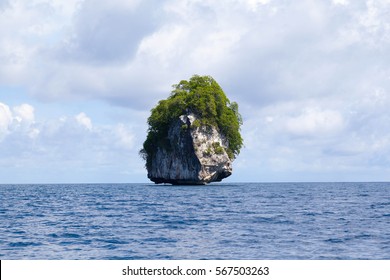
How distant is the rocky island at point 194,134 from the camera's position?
83.0m

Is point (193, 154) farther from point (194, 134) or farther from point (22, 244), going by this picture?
point (22, 244)

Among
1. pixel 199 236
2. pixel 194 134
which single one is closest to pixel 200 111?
pixel 194 134

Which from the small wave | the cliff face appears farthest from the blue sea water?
the cliff face

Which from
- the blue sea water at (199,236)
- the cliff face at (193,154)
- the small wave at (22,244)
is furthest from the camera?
the cliff face at (193,154)

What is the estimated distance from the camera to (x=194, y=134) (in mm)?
82438

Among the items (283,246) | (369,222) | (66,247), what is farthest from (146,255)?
(369,222)

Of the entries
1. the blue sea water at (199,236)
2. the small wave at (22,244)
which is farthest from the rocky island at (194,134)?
the small wave at (22,244)

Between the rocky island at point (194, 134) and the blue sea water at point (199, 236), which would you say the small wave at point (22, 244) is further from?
the rocky island at point (194, 134)

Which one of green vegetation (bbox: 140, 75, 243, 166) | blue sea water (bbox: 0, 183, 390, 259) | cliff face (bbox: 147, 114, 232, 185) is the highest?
green vegetation (bbox: 140, 75, 243, 166)

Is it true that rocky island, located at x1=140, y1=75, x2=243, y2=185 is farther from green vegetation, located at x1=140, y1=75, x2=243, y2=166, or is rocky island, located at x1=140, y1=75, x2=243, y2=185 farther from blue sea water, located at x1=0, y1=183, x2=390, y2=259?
blue sea water, located at x1=0, y1=183, x2=390, y2=259

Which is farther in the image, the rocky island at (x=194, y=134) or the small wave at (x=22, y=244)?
the rocky island at (x=194, y=134)

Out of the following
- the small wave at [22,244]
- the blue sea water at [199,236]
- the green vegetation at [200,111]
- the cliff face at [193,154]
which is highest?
the green vegetation at [200,111]

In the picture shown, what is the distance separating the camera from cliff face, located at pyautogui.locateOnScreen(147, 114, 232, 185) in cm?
8281

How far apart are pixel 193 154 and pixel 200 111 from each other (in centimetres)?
732
